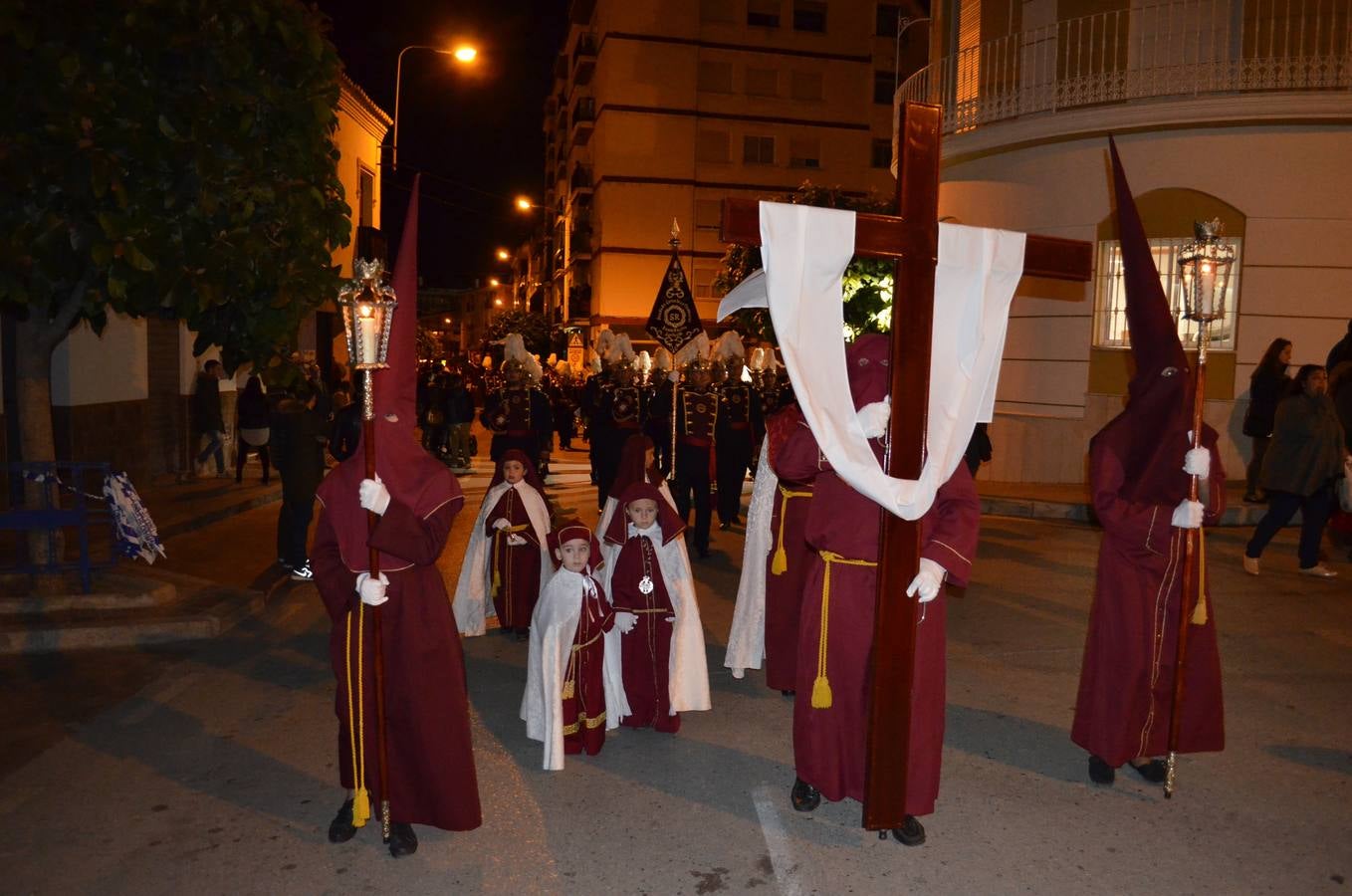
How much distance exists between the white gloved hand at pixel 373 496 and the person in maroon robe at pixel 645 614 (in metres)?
1.93

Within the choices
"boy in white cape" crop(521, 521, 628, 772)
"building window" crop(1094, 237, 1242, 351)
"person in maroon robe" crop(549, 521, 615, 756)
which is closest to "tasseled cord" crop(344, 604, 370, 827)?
"boy in white cape" crop(521, 521, 628, 772)

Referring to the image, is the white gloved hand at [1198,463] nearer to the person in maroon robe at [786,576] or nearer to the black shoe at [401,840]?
the person in maroon robe at [786,576]

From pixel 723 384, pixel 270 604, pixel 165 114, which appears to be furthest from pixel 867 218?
pixel 723 384

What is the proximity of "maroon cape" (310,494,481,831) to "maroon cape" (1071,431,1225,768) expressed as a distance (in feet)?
→ 9.41

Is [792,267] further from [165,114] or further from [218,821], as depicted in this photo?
[165,114]

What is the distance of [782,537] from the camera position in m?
6.46

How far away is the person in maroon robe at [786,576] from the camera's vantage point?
246 inches

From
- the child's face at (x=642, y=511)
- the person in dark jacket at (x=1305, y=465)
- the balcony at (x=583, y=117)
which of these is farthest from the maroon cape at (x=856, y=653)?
the balcony at (x=583, y=117)

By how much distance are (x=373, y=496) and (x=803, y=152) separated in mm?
43182

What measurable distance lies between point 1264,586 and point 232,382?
15.2 meters

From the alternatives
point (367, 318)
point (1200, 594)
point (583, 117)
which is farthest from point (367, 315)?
point (583, 117)

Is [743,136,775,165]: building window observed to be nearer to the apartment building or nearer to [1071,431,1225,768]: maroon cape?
the apartment building

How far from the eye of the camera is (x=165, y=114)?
6.56 meters

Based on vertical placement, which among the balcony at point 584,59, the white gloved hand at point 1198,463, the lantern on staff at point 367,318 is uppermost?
the balcony at point 584,59
